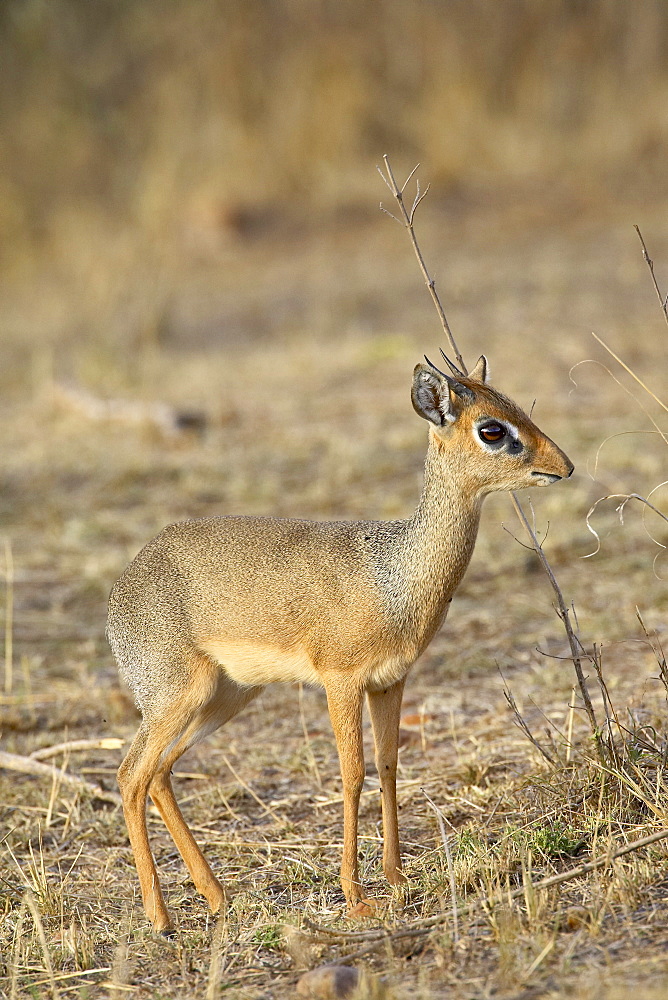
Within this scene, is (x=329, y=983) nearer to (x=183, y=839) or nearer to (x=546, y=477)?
(x=183, y=839)

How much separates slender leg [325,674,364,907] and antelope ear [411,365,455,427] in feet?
2.72

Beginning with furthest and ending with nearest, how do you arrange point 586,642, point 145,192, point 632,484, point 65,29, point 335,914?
point 65,29, point 145,192, point 632,484, point 586,642, point 335,914

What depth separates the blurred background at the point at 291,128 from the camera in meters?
15.1

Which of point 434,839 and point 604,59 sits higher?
point 604,59

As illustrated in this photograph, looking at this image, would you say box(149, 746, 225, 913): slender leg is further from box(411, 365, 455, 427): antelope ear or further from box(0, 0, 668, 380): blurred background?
box(0, 0, 668, 380): blurred background

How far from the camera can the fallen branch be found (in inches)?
181

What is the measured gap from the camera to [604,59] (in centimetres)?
1705

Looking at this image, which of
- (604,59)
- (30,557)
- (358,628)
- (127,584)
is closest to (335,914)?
(358,628)

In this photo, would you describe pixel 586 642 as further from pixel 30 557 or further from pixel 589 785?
pixel 30 557

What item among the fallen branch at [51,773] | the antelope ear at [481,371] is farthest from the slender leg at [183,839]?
the antelope ear at [481,371]

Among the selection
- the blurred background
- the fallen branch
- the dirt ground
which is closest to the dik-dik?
the dirt ground

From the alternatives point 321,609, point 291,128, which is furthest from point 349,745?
point 291,128

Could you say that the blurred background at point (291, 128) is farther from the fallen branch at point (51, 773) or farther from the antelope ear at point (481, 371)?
the antelope ear at point (481, 371)

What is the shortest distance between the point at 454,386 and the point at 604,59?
14955 millimetres
